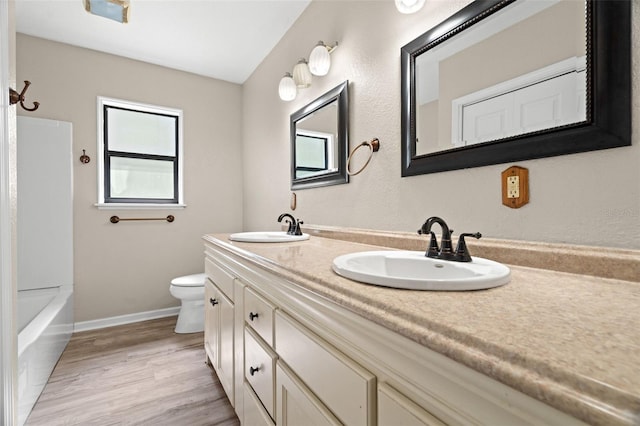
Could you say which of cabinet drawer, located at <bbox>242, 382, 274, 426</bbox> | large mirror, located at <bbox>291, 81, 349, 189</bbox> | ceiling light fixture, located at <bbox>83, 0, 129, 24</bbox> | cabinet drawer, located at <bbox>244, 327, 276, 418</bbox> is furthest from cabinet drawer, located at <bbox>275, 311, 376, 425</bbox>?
ceiling light fixture, located at <bbox>83, 0, 129, 24</bbox>

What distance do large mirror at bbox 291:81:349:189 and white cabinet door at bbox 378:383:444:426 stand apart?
4.06 ft

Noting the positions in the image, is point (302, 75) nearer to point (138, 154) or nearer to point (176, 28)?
point (176, 28)

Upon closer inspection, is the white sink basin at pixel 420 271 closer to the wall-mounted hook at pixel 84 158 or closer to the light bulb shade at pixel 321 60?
the light bulb shade at pixel 321 60

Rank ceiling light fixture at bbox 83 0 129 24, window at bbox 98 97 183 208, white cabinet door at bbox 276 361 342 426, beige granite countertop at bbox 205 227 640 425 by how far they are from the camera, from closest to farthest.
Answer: beige granite countertop at bbox 205 227 640 425, white cabinet door at bbox 276 361 342 426, ceiling light fixture at bbox 83 0 129 24, window at bbox 98 97 183 208

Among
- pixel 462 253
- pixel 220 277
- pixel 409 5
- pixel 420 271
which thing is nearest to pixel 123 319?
pixel 220 277

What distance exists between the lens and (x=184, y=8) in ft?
6.77

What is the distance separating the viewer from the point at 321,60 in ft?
5.66

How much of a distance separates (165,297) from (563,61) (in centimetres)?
321

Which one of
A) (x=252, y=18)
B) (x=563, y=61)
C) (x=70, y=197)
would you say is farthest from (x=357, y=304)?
(x=70, y=197)

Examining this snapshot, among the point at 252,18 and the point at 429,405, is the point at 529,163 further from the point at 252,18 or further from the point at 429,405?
the point at 252,18

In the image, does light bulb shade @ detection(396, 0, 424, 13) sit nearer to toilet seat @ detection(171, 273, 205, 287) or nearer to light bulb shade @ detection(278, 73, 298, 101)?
light bulb shade @ detection(278, 73, 298, 101)

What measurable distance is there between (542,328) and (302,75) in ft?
6.15

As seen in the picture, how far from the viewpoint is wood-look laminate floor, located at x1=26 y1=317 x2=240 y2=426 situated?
150cm

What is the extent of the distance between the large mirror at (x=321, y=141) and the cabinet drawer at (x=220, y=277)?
771 millimetres
